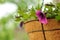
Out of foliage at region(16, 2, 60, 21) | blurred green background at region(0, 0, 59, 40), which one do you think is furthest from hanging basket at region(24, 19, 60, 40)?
blurred green background at region(0, 0, 59, 40)

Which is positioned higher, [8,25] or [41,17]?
[41,17]

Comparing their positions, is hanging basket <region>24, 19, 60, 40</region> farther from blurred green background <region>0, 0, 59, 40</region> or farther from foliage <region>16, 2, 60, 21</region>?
blurred green background <region>0, 0, 59, 40</region>

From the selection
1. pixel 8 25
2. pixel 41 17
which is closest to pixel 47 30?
pixel 41 17

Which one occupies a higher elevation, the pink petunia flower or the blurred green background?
the pink petunia flower

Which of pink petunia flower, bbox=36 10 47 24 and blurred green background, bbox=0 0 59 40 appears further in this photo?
blurred green background, bbox=0 0 59 40

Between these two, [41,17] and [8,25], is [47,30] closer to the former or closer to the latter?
[41,17]

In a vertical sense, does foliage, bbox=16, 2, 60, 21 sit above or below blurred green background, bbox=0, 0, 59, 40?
above

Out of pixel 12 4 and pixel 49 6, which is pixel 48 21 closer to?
pixel 49 6

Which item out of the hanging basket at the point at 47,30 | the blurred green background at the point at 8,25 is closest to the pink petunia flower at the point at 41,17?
the hanging basket at the point at 47,30

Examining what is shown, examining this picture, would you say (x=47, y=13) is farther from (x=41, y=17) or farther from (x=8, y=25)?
(x=8, y=25)

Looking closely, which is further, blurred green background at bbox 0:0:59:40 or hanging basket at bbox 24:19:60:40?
blurred green background at bbox 0:0:59:40

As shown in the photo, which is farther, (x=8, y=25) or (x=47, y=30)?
(x=8, y=25)

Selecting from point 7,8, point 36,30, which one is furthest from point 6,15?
point 36,30
